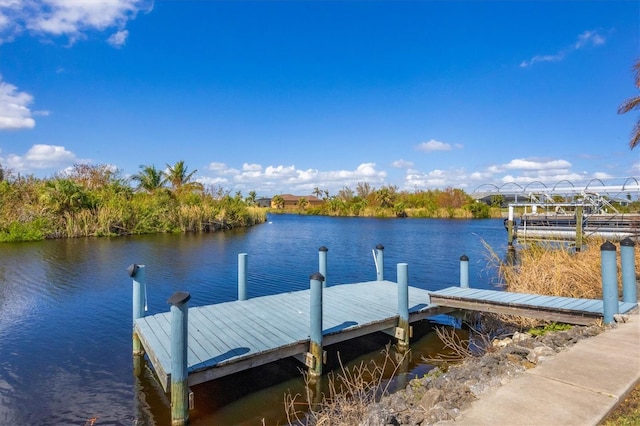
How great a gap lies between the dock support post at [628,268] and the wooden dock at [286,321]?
0.89 feet

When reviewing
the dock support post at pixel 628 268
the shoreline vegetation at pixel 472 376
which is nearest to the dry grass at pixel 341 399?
the shoreline vegetation at pixel 472 376

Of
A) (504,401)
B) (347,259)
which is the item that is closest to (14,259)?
(347,259)

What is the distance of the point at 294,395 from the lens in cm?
566

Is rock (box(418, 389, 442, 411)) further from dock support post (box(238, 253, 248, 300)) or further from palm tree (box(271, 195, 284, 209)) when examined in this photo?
palm tree (box(271, 195, 284, 209))

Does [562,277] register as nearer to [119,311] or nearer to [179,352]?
[179,352]

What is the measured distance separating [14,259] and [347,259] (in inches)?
528

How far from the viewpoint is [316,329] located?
18.9 ft

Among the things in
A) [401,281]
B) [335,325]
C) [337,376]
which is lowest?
[337,376]

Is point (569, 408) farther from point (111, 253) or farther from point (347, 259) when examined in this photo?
point (111, 253)

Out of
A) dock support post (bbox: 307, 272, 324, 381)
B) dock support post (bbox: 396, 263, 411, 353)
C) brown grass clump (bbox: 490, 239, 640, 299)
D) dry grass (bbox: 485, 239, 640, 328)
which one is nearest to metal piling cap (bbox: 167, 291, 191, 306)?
dock support post (bbox: 307, 272, 324, 381)

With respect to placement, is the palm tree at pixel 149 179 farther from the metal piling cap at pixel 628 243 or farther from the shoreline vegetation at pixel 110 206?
the metal piling cap at pixel 628 243

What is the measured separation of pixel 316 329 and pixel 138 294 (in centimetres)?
309

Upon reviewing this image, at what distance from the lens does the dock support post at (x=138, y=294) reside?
6.45 metres

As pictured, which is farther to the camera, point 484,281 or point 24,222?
point 24,222
